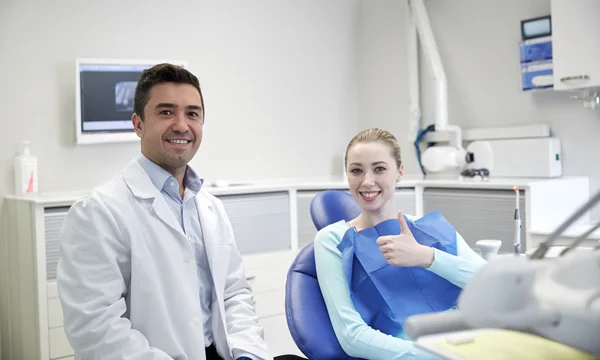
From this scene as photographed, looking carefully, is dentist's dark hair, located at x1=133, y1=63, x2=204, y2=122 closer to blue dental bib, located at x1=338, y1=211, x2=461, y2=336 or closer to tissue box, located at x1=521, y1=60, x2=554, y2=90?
blue dental bib, located at x1=338, y1=211, x2=461, y2=336

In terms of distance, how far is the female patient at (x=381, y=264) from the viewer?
169cm

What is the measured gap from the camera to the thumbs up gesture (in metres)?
1.69

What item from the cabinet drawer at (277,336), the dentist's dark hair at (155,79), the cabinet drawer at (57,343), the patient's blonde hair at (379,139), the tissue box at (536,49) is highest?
the tissue box at (536,49)

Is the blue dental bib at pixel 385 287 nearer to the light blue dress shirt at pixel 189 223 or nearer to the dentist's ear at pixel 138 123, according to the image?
the light blue dress shirt at pixel 189 223

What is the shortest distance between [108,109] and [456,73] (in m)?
2.08

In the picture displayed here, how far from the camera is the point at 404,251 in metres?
1.69

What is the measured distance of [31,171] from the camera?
10.3 ft

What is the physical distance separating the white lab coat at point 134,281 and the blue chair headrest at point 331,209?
1.28 feet

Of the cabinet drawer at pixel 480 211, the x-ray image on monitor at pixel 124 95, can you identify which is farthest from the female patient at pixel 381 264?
the x-ray image on monitor at pixel 124 95

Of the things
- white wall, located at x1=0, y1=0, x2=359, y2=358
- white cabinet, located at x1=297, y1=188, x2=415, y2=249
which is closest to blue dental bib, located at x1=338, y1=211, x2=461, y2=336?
white cabinet, located at x1=297, y1=188, x2=415, y2=249

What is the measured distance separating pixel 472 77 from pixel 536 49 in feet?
1.68

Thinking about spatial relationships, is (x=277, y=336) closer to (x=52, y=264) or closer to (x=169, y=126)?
(x=52, y=264)

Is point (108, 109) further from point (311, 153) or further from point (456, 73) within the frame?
point (456, 73)

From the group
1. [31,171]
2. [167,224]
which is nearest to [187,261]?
[167,224]
